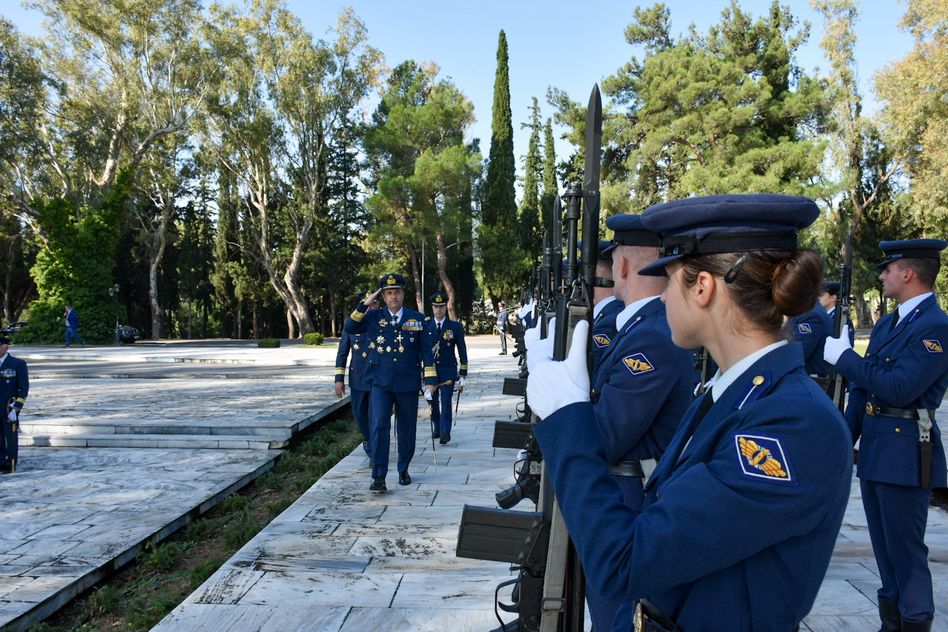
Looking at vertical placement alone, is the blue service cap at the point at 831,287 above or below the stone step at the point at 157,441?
above

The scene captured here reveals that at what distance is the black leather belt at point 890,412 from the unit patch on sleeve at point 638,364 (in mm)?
1888

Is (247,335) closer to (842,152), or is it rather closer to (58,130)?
(58,130)

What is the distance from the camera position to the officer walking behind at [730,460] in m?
1.12

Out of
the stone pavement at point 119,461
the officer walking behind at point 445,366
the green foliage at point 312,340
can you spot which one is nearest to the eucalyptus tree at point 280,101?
the green foliage at point 312,340

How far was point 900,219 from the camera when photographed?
3219 centimetres

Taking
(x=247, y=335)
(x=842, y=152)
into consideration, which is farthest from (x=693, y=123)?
(x=247, y=335)

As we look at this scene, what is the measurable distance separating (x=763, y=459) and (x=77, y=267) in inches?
1360

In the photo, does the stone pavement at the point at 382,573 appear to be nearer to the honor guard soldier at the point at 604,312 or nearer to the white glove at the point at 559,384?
the honor guard soldier at the point at 604,312

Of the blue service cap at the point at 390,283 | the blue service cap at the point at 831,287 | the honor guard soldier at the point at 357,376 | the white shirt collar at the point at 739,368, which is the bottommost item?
the honor guard soldier at the point at 357,376

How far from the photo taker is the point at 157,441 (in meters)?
8.59

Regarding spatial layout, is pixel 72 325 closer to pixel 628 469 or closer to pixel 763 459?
pixel 628 469

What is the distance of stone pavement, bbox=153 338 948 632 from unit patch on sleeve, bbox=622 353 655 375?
6.60 ft

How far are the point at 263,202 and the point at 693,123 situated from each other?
2115cm

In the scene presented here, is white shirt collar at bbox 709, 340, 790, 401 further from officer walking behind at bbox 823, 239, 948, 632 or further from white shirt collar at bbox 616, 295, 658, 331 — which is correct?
officer walking behind at bbox 823, 239, 948, 632
